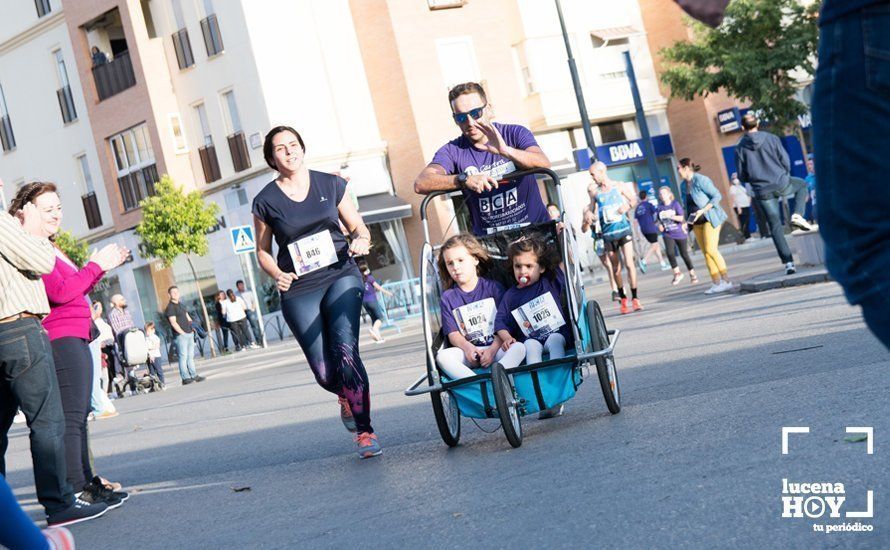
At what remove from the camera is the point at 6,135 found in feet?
154

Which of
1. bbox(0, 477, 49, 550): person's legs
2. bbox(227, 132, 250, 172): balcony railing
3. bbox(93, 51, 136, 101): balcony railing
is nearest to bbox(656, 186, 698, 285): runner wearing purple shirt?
bbox(0, 477, 49, 550): person's legs

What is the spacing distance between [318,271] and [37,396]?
203 centimetres

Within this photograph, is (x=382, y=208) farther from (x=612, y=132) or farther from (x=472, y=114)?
(x=472, y=114)

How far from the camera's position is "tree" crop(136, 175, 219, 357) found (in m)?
34.9

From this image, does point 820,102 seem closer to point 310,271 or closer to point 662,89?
point 310,271

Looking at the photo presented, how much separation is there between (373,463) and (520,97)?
3542cm

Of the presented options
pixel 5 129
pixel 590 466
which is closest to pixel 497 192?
pixel 590 466

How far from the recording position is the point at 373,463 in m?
7.58

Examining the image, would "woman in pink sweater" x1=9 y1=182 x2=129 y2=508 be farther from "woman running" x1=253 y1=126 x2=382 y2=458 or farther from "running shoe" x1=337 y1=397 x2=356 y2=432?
"running shoe" x1=337 y1=397 x2=356 y2=432

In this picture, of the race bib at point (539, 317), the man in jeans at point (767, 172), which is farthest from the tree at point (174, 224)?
the race bib at point (539, 317)

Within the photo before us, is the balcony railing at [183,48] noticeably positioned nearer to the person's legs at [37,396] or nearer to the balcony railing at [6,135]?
the balcony railing at [6,135]

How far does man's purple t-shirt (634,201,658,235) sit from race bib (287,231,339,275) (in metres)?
17.6

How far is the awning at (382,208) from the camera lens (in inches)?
1484

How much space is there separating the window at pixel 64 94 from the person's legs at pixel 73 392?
39.1m
